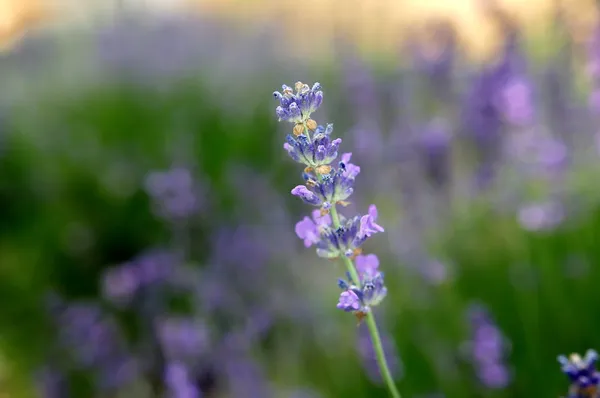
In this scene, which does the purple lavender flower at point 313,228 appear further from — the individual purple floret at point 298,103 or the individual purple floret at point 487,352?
the individual purple floret at point 487,352

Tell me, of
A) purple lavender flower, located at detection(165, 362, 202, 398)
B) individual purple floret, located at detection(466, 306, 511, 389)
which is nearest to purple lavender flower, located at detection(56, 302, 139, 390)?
purple lavender flower, located at detection(165, 362, 202, 398)

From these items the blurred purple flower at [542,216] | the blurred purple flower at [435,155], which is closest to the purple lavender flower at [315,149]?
the blurred purple flower at [435,155]

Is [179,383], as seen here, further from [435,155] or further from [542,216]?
[542,216]

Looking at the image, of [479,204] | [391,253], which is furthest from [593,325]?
[479,204]

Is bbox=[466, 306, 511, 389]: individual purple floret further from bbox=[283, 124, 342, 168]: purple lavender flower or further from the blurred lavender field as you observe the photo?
bbox=[283, 124, 342, 168]: purple lavender flower

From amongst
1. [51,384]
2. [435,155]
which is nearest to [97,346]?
[51,384]
